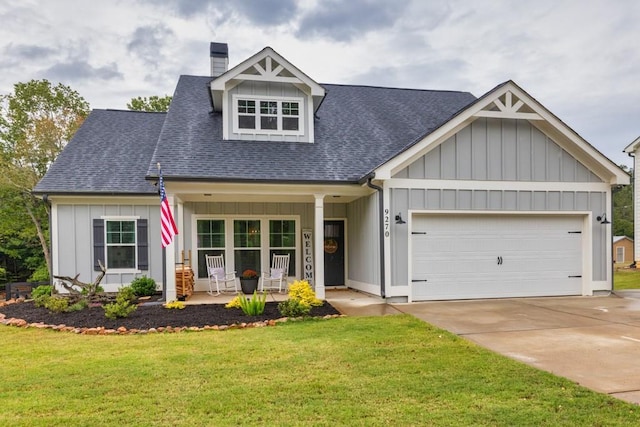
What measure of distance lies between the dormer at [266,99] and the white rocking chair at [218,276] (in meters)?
3.16

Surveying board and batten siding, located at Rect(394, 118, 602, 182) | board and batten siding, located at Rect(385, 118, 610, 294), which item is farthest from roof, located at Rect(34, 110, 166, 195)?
board and batten siding, located at Rect(394, 118, 602, 182)

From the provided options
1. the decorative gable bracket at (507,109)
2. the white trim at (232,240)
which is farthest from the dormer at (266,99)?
the decorative gable bracket at (507,109)

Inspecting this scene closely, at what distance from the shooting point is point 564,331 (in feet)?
20.2

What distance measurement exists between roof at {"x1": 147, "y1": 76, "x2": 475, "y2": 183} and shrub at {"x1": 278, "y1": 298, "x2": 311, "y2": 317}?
271 cm

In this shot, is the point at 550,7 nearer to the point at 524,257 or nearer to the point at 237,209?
the point at 524,257

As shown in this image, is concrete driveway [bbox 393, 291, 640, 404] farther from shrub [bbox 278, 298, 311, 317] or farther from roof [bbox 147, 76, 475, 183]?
roof [bbox 147, 76, 475, 183]

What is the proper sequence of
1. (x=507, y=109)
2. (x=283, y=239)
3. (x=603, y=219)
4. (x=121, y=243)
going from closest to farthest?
1. (x=507, y=109)
2. (x=603, y=219)
3. (x=121, y=243)
4. (x=283, y=239)

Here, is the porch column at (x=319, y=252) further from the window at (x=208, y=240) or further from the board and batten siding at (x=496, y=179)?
the window at (x=208, y=240)

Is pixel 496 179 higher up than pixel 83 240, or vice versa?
pixel 496 179

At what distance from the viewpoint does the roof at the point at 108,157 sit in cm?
1052

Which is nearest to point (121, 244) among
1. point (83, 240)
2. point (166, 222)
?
point (83, 240)

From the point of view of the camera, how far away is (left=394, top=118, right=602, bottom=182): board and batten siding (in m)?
9.04

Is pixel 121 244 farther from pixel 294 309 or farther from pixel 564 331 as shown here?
pixel 564 331

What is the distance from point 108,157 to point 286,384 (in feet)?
32.9
